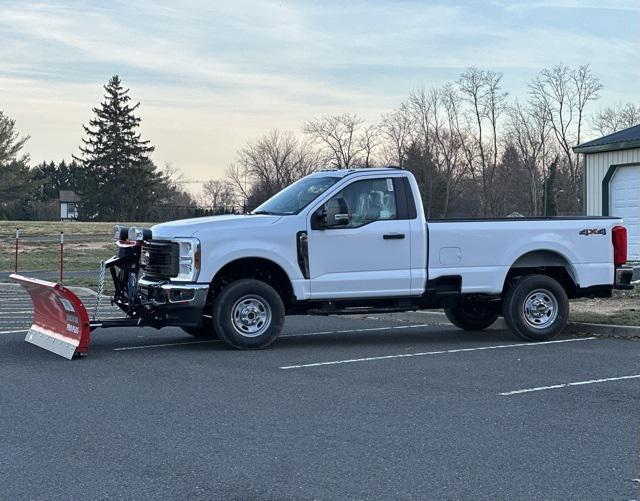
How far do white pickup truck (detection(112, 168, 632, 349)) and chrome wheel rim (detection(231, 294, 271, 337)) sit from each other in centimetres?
1

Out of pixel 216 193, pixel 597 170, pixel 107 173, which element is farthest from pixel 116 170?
pixel 597 170

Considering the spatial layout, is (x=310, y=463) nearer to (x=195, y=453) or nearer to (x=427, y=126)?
(x=195, y=453)

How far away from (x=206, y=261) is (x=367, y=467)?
5455mm

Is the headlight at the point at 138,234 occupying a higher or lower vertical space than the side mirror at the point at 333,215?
lower

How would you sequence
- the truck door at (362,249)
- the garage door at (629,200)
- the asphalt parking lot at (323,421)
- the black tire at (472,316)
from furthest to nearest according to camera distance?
the garage door at (629,200) → the black tire at (472,316) → the truck door at (362,249) → the asphalt parking lot at (323,421)

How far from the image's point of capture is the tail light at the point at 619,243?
12.6 metres

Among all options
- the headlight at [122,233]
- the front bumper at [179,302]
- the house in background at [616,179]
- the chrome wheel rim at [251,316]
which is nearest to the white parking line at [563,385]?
the chrome wheel rim at [251,316]

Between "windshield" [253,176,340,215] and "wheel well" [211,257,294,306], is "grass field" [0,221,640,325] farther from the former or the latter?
"wheel well" [211,257,294,306]

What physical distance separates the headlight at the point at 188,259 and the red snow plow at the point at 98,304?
1.01 feet

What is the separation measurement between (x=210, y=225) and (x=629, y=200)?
50.6ft

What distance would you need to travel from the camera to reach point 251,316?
36.7 feet

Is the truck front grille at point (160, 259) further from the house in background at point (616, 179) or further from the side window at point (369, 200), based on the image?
the house in background at point (616, 179)

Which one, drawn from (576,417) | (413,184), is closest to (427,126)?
(413,184)

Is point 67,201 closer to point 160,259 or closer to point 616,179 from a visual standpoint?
point 616,179
